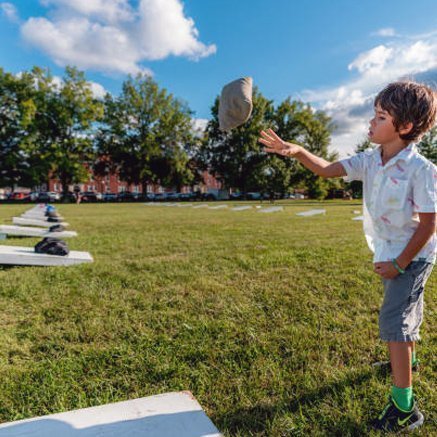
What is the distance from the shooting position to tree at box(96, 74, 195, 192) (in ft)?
166

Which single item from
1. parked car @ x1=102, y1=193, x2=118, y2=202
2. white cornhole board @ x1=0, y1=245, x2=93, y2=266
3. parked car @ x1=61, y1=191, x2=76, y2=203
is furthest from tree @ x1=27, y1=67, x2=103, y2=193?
white cornhole board @ x1=0, y1=245, x2=93, y2=266

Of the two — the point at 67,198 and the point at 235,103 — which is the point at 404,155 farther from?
the point at 67,198

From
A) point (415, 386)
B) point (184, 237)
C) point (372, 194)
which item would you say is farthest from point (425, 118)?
point (184, 237)

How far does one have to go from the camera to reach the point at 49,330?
9.78ft

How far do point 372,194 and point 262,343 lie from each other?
4.85ft

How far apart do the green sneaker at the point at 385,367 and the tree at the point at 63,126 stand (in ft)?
155

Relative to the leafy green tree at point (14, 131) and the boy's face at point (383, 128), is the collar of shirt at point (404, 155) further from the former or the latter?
the leafy green tree at point (14, 131)

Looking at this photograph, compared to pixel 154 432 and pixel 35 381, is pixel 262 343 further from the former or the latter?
pixel 35 381

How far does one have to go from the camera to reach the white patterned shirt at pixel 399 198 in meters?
1.69

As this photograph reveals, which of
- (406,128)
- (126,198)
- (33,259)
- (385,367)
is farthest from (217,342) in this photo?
(126,198)

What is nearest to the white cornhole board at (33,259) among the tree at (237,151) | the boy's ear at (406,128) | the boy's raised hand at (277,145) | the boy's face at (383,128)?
the boy's raised hand at (277,145)

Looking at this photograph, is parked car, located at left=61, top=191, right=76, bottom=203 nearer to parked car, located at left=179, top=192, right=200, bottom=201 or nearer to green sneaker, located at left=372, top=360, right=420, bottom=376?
parked car, located at left=179, top=192, right=200, bottom=201

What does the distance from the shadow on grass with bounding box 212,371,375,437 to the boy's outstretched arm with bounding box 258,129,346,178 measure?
4.47 feet

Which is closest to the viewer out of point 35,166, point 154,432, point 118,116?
point 154,432
